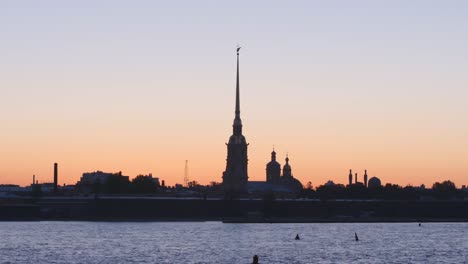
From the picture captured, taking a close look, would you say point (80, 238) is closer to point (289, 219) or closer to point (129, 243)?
point (129, 243)

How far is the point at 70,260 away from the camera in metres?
88.5

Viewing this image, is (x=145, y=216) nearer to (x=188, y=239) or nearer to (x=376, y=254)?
(x=188, y=239)

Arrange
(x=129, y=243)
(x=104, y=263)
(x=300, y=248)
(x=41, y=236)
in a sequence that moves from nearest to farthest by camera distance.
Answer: (x=104, y=263) < (x=300, y=248) < (x=129, y=243) < (x=41, y=236)

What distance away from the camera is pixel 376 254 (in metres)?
97.9

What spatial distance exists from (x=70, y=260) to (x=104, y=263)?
4.08 m

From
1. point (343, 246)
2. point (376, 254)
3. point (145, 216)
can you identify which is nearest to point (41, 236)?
point (343, 246)

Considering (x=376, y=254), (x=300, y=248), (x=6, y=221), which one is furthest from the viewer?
(x=6, y=221)

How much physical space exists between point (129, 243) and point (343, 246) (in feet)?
54.9

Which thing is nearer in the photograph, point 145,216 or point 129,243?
point 129,243

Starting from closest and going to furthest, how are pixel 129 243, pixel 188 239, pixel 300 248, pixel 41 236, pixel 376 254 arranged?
pixel 376 254
pixel 300 248
pixel 129 243
pixel 188 239
pixel 41 236

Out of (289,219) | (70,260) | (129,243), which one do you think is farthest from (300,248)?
(289,219)

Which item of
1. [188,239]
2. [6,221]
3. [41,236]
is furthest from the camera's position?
[6,221]

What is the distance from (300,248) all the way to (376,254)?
8.87m

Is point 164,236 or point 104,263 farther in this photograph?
point 164,236
